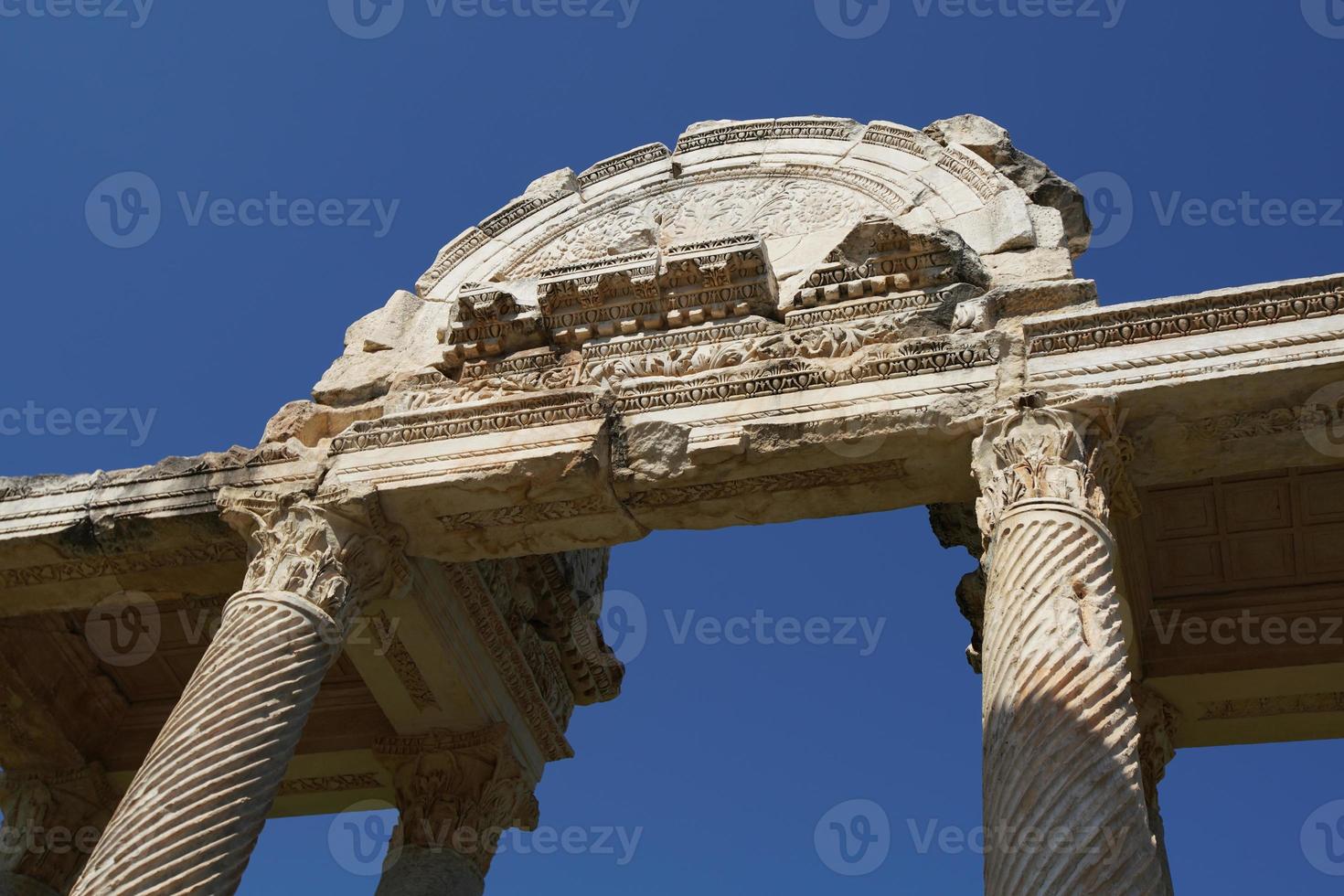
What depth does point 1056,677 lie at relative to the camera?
6059 mm

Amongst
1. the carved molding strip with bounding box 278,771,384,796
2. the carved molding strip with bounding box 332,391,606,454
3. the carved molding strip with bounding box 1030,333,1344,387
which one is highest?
the carved molding strip with bounding box 332,391,606,454

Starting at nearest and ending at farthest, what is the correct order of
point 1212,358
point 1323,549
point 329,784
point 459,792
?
point 1212,358, point 1323,549, point 459,792, point 329,784

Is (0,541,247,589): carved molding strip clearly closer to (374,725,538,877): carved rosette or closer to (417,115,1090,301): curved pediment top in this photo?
(374,725,538,877): carved rosette

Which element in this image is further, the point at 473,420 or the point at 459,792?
the point at 459,792

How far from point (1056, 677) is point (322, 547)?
4.51 meters

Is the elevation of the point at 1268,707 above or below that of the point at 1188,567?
below

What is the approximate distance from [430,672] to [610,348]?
2836mm

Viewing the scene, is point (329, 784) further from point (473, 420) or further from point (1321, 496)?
point (1321, 496)

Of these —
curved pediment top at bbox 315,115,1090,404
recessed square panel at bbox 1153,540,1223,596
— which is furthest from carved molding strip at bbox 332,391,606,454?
recessed square panel at bbox 1153,540,1223,596

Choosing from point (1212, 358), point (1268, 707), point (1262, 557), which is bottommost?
point (1268, 707)

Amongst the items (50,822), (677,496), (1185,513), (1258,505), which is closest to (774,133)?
(677,496)

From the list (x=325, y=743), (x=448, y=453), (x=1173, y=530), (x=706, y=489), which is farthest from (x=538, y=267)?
(x=1173, y=530)

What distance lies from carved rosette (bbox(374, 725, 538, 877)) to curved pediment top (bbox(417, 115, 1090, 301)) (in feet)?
11.8

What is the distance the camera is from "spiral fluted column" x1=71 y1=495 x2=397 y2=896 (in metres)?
6.78
